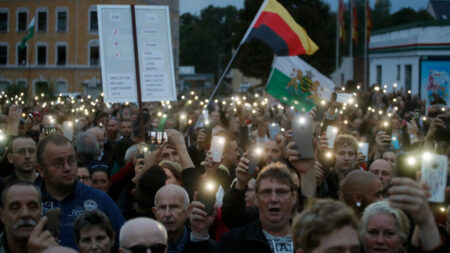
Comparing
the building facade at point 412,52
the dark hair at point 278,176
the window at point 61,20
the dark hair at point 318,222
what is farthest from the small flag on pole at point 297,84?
the window at point 61,20

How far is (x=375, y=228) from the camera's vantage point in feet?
14.8

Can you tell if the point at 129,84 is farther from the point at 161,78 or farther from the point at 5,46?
the point at 5,46

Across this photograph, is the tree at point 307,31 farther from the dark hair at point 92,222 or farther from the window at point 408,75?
the dark hair at point 92,222

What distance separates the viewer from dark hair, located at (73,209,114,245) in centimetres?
500

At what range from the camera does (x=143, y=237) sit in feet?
14.7

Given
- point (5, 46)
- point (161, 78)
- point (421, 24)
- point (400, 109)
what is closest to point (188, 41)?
point (5, 46)

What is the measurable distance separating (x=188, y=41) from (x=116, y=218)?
109 m

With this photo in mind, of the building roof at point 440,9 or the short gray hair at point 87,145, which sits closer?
the short gray hair at point 87,145

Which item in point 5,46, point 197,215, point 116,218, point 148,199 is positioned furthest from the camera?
point 5,46

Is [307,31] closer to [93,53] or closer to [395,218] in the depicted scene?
[93,53]

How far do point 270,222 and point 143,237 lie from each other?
35.5 inches

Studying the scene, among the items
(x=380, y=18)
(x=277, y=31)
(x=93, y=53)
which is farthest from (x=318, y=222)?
(x=380, y=18)

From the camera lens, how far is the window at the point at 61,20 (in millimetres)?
62469

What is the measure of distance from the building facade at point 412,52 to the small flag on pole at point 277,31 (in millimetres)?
25084
